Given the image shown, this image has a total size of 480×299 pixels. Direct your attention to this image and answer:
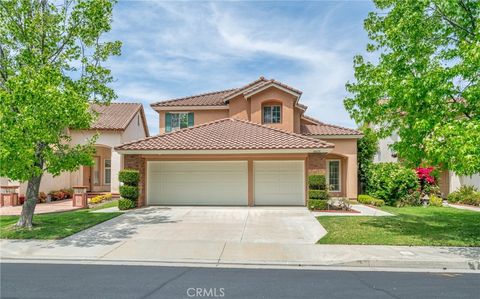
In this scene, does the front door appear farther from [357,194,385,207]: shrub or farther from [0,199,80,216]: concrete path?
[357,194,385,207]: shrub

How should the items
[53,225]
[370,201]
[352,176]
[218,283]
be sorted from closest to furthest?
[218,283], [53,225], [370,201], [352,176]

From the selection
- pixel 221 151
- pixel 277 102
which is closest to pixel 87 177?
pixel 221 151

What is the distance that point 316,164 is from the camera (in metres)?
15.8

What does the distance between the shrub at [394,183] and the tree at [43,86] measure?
14.8 metres

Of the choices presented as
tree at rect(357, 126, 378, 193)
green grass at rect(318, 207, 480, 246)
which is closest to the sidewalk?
green grass at rect(318, 207, 480, 246)

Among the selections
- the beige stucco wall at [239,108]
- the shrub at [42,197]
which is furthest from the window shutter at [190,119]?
the shrub at [42,197]

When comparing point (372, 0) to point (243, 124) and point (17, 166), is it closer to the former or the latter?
point (243, 124)

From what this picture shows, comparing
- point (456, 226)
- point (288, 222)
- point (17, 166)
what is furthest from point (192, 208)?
point (456, 226)

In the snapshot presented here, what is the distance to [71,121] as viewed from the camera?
33.8ft

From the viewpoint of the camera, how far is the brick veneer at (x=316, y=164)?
15727mm

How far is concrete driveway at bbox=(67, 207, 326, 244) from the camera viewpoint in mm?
10016

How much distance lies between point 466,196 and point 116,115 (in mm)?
22920

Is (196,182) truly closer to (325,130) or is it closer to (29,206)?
(29,206)

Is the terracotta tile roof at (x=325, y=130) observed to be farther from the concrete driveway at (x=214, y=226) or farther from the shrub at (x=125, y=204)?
the shrub at (x=125, y=204)
